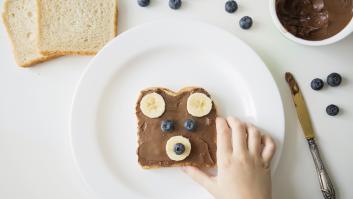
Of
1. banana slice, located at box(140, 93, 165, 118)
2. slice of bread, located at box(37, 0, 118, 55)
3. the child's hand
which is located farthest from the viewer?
slice of bread, located at box(37, 0, 118, 55)

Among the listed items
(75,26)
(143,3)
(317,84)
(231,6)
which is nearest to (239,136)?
(317,84)

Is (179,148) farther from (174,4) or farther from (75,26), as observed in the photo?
(75,26)

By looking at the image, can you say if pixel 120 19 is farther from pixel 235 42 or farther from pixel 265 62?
pixel 265 62

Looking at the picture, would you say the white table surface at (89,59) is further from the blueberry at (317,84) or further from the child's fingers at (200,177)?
the child's fingers at (200,177)

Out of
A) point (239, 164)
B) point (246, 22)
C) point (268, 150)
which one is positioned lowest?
point (239, 164)

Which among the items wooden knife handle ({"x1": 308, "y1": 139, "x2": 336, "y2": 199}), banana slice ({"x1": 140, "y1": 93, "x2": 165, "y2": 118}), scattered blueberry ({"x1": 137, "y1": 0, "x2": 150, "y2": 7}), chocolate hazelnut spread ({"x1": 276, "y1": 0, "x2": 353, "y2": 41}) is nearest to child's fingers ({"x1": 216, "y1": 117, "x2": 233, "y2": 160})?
banana slice ({"x1": 140, "y1": 93, "x2": 165, "y2": 118})

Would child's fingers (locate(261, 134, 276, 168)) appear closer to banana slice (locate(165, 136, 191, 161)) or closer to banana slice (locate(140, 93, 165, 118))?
banana slice (locate(165, 136, 191, 161))

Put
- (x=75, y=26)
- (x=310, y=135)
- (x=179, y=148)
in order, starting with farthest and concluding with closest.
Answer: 1. (x=75, y=26)
2. (x=310, y=135)
3. (x=179, y=148)
